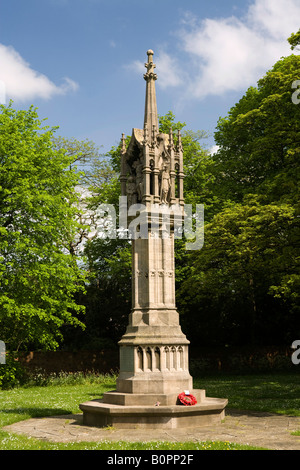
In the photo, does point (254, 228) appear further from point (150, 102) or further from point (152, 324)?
point (152, 324)

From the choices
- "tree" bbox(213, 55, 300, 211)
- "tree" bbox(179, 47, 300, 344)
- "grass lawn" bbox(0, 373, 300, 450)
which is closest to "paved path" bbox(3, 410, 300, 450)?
"grass lawn" bbox(0, 373, 300, 450)

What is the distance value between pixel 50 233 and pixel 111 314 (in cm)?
788

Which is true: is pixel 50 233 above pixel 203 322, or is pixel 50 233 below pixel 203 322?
above

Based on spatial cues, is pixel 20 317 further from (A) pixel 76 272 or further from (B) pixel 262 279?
(B) pixel 262 279

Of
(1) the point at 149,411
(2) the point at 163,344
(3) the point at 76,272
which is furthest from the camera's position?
(3) the point at 76,272

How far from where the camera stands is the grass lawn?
9.41 m

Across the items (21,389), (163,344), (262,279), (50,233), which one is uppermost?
(50,233)

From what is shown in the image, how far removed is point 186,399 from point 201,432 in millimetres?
1158

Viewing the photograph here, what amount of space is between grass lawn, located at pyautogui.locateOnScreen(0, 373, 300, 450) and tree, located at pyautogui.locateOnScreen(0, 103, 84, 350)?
282 centimetres

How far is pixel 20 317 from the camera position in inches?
982

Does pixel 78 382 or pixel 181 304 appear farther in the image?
pixel 181 304

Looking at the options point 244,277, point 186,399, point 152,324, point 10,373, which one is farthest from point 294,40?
point 10,373

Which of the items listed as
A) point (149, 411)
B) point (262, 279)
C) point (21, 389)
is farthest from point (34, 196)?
point (149, 411)

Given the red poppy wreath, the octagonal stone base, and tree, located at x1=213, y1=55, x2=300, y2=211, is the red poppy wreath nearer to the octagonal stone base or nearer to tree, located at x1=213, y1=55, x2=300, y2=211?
the octagonal stone base
